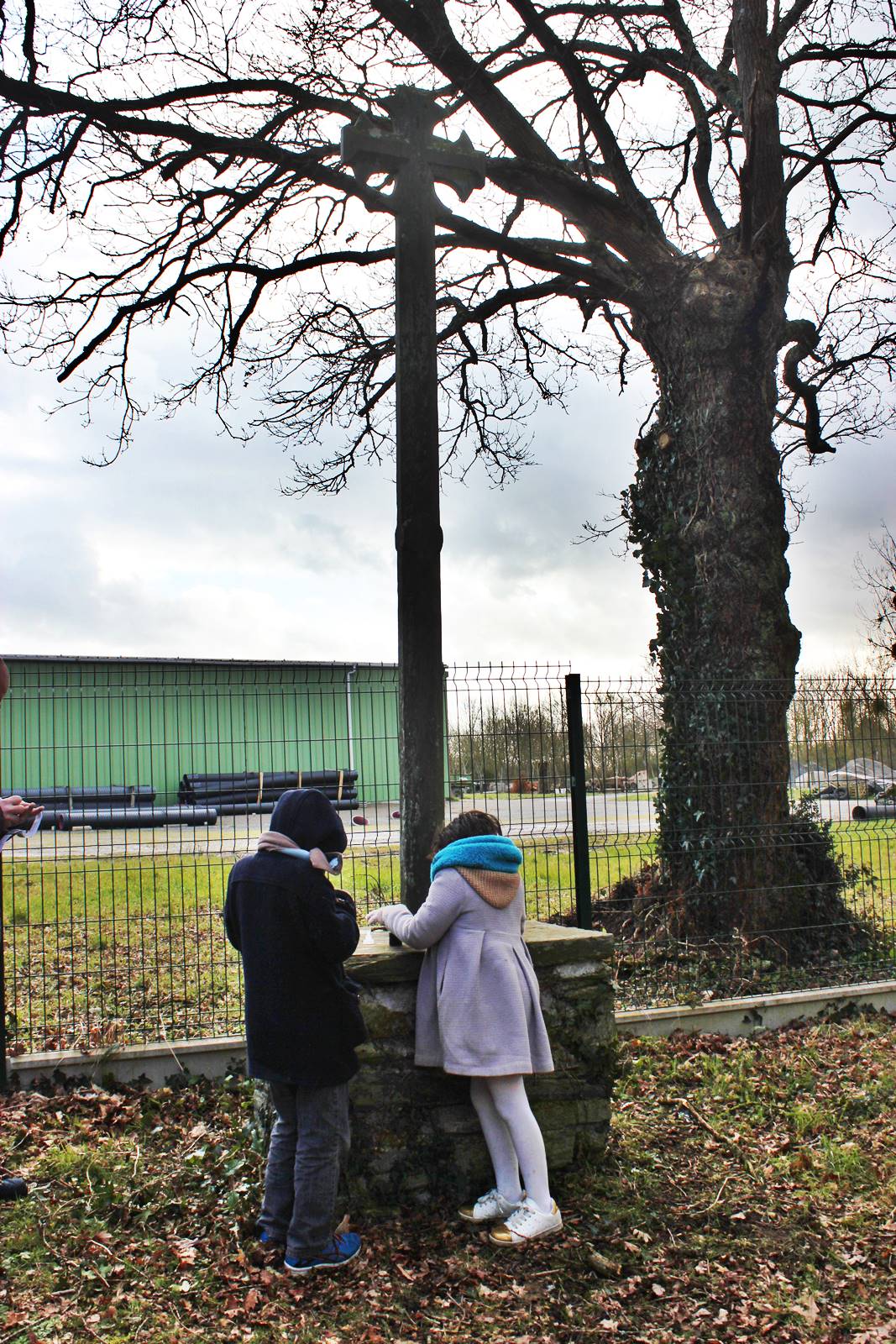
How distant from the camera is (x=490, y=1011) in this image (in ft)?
12.8

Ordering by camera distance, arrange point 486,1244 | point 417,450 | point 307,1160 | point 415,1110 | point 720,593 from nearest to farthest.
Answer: point 307,1160 → point 486,1244 → point 415,1110 → point 417,450 → point 720,593

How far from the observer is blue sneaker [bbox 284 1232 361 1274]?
3.61 m

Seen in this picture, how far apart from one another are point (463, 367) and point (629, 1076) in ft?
28.6

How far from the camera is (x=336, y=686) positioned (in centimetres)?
794

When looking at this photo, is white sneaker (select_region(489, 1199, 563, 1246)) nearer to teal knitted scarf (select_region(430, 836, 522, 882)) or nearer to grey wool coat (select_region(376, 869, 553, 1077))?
grey wool coat (select_region(376, 869, 553, 1077))

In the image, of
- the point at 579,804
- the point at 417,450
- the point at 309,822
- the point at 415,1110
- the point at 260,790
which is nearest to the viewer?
the point at 309,822

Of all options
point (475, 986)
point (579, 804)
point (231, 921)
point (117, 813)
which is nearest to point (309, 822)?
point (231, 921)

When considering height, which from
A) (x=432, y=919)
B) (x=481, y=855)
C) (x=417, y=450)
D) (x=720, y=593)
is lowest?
(x=432, y=919)

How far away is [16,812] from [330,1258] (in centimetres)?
205

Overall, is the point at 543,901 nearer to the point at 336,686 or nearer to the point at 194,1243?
the point at 336,686

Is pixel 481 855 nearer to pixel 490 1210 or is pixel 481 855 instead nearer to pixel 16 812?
pixel 490 1210

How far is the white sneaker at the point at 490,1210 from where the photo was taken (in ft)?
13.0

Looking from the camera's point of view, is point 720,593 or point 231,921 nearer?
point 231,921

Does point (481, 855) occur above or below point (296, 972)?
above
